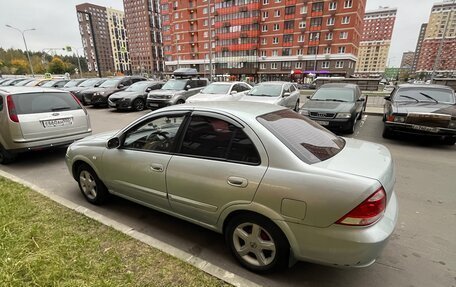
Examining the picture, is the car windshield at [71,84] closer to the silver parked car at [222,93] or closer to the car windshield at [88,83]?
the car windshield at [88,83]

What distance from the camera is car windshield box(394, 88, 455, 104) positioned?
7262mm

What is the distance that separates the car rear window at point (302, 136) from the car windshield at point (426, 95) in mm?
6375

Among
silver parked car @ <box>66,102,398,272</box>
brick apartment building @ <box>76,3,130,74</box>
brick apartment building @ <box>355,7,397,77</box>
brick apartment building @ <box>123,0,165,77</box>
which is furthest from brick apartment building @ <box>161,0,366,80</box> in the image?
silver parked car @ <box>66,102,398,272</box>

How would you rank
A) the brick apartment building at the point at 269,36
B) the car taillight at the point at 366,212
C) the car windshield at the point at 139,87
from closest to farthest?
1. the car taillight at the point at 366,212
2. the car windshield at the point at 139,87
3. the brick apartment building at the point at 269,36

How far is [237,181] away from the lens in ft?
7.33

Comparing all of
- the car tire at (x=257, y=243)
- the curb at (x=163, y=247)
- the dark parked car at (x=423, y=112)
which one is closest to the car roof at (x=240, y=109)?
the car tire at (x=257, y=243)

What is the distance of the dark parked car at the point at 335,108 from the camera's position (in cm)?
740

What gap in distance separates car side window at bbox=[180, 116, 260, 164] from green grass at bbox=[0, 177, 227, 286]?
111cm

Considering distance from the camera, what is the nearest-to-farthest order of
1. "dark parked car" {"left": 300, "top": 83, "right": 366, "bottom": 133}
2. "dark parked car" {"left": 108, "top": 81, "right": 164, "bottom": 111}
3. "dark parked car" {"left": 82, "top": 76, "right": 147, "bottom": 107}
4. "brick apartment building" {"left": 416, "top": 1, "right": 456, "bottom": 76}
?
"dark parked car" {"left": 300, "top": 83, "right": 366, "bottom": 133}
"dark parked car" {"left": 108, "top": 81, "right": 164, "bottom": 111}
"dark parked car" {"left": 82, "top": 76, "right": 147, "bottom": 107}
"brick apartment building" {"left": 416, "top": 1, "right": 456, "bottom": 76}

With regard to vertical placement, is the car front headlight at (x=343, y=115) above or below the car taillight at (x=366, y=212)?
below

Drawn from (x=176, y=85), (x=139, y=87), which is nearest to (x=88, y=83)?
(x=139, y=87)

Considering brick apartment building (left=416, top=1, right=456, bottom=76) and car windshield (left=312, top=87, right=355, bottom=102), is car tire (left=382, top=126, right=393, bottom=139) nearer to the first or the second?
car windshield (left=312, top=87, right=355, bottom=102)

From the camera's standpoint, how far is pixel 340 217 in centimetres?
188

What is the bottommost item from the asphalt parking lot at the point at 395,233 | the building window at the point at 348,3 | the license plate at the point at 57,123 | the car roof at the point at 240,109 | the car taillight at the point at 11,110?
the asphalt parking lot at the point at 395,233
